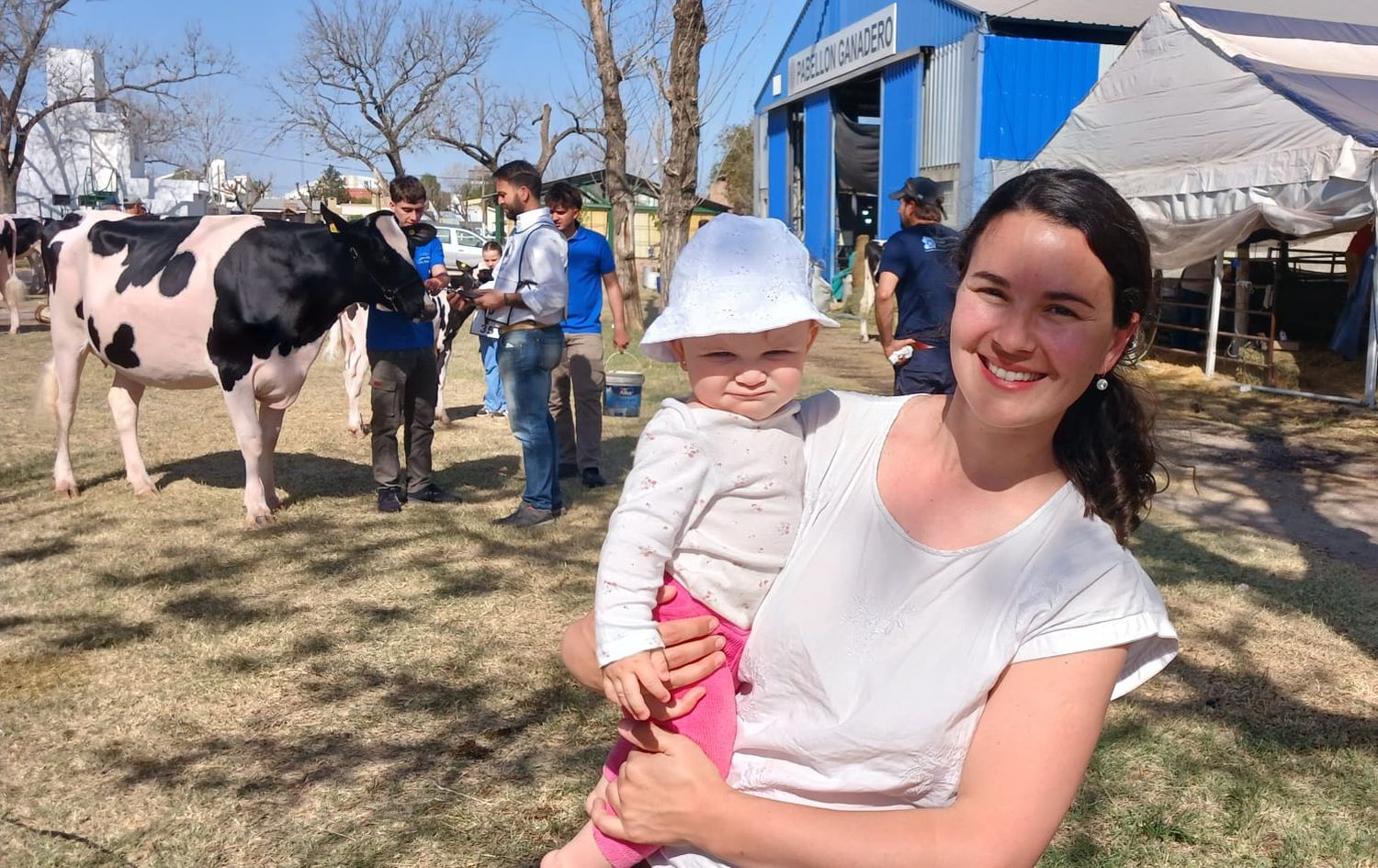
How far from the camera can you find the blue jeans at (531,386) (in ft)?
20.3

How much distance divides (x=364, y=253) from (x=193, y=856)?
13.0 ft

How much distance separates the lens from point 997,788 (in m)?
1.29

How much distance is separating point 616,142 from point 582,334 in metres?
9.50

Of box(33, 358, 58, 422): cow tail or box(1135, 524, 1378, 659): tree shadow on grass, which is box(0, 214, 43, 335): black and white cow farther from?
box(1135, 524, 1378, 659): tree shadow on grass

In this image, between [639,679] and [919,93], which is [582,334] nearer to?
[639,679]

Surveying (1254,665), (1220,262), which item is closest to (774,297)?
(1254,665)

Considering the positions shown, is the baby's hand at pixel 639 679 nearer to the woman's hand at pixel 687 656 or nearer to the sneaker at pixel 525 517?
the woman's hand at pixel 687 656

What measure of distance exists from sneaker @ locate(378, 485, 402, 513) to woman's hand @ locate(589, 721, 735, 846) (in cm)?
540

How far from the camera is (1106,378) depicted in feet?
5.19

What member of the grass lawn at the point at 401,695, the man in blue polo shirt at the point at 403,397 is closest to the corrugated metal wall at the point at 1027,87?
the grass lawn at the point at 401,695

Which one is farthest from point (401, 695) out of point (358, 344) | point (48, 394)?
point (358, 344)

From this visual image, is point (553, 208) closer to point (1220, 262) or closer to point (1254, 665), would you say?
point (1254, 665)

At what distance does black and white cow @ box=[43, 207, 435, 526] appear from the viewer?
20.1 feet

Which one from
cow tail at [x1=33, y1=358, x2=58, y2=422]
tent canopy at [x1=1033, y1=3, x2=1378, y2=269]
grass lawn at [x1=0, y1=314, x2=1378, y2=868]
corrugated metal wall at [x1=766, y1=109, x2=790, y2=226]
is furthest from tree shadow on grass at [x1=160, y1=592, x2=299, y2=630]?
corrugated metal wall at [x1=766, y1=109, x2=790, y2=226]
